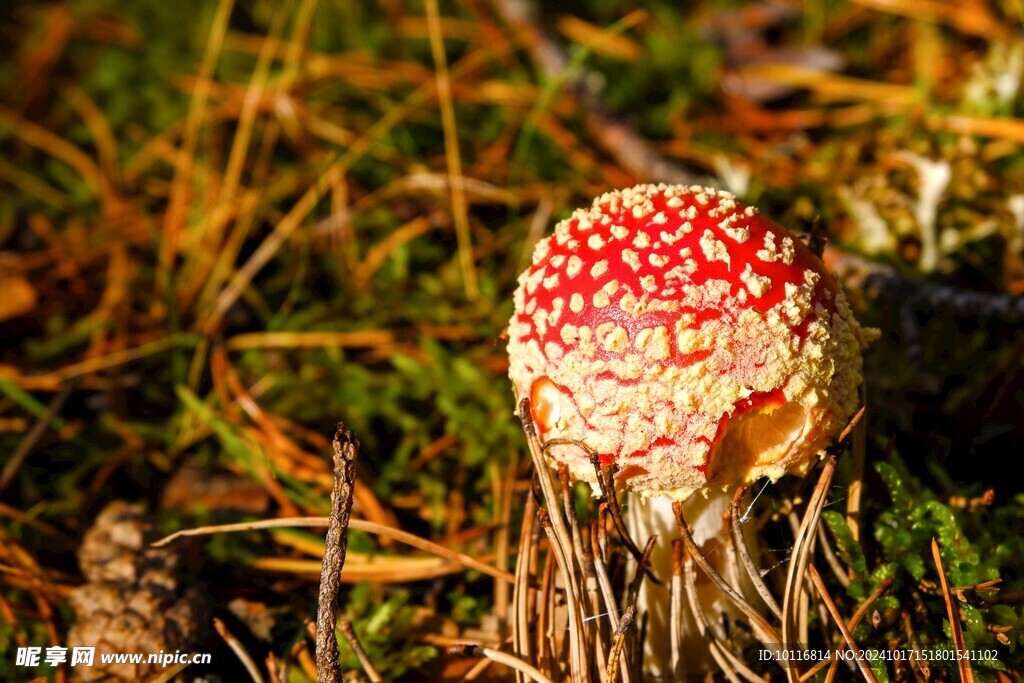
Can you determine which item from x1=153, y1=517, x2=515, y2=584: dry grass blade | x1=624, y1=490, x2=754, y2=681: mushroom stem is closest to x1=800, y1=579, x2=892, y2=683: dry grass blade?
x1=624, y1=490, x2=754, y2=681: mushroom stem

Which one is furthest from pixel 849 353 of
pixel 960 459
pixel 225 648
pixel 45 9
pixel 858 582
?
pixel 45 9

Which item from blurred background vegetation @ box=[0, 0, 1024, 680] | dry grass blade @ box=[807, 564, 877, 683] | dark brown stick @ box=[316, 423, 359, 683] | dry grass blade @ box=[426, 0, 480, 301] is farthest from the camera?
dry grass blade @ box=[426, 0, 480, 301]

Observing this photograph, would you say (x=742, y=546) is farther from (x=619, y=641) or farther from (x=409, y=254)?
(x=409, y=254)

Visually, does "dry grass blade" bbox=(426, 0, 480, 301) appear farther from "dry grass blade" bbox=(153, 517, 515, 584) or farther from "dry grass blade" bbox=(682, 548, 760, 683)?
"dry grass blade" bbox=(682, 548, 760, 683)

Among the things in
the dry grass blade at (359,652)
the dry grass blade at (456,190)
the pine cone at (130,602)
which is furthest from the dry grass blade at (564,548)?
the dry grass blade at (456,190)

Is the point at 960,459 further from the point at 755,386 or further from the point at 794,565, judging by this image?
the point at 755,386

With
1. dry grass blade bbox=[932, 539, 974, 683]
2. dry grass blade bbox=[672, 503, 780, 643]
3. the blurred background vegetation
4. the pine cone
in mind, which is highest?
the blurred background vegetation
